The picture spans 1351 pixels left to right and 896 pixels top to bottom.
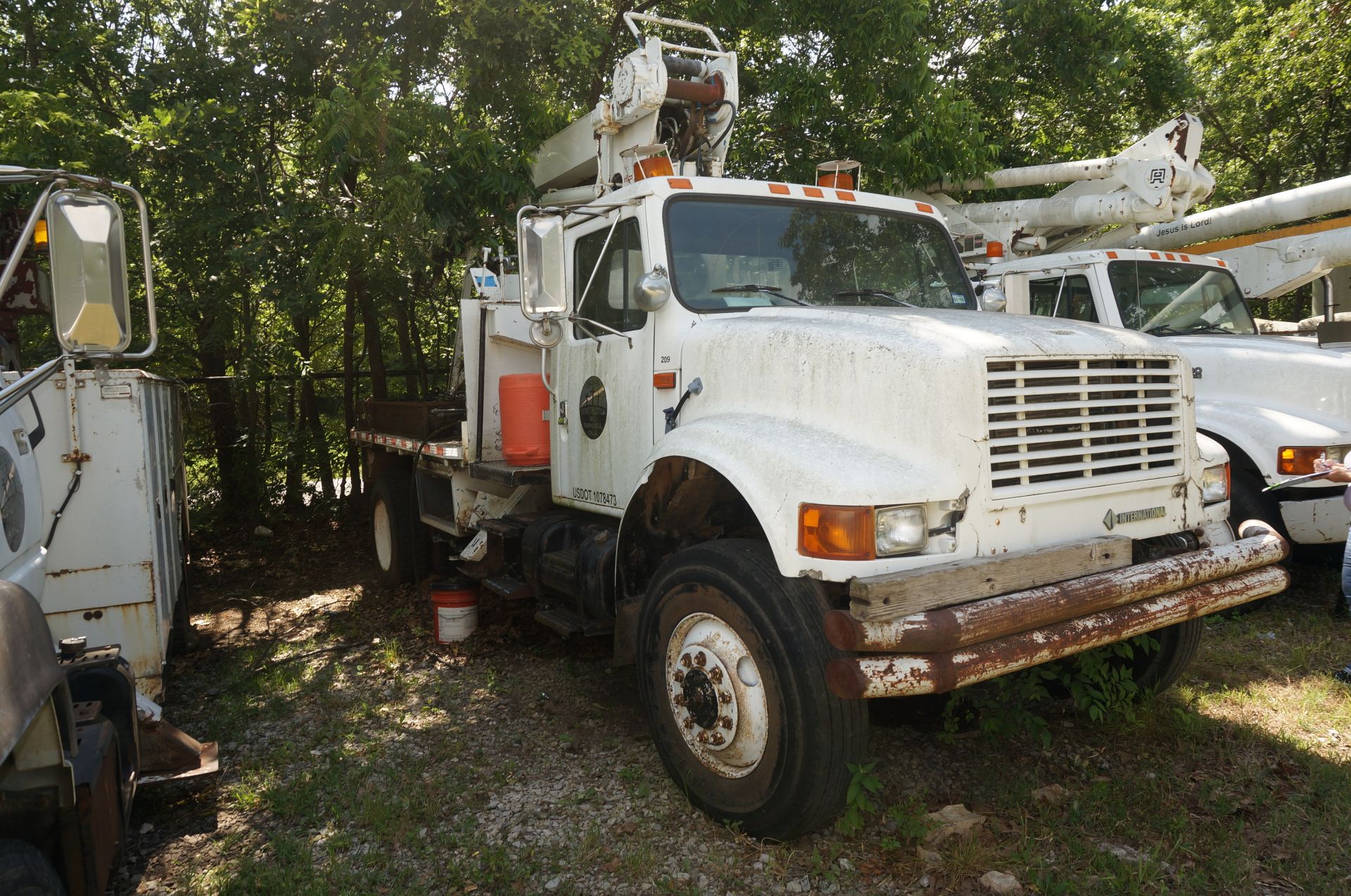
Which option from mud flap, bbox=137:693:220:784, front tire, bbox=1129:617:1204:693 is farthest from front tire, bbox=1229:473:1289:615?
mud flap, bbox=137:693:220:784

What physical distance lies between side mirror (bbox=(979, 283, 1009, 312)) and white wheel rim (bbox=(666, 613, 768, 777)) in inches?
102

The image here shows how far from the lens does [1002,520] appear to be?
131 inches

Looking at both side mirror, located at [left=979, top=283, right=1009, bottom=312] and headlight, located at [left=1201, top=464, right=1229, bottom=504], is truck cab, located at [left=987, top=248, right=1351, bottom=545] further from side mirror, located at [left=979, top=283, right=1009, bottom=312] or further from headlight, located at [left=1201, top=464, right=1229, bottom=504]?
headlight, located at [left=1201, top=464, right=1229, bottom=504]

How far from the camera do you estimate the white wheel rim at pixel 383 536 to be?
7.58 metres

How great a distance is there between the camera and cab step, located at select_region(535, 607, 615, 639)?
4.64 meters

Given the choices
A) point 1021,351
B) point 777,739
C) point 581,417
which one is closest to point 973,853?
point 777,739

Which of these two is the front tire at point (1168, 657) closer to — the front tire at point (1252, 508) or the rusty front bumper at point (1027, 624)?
the rusty front bumper at point (1027, 624)

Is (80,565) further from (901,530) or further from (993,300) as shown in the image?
(993,300)

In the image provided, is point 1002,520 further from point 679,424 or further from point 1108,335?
point 679,424

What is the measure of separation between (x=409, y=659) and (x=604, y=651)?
3.99ft

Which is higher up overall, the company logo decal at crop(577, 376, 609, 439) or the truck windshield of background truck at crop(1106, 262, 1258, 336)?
the truck windshield of background truck at crop(1106, 262, 1258, 336)

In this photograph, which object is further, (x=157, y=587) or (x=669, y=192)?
(x=669, y=192)

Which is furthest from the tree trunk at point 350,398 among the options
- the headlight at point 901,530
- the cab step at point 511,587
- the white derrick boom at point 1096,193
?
the headlight at point 901,530

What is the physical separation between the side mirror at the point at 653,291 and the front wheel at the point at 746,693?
1198 millimetres
